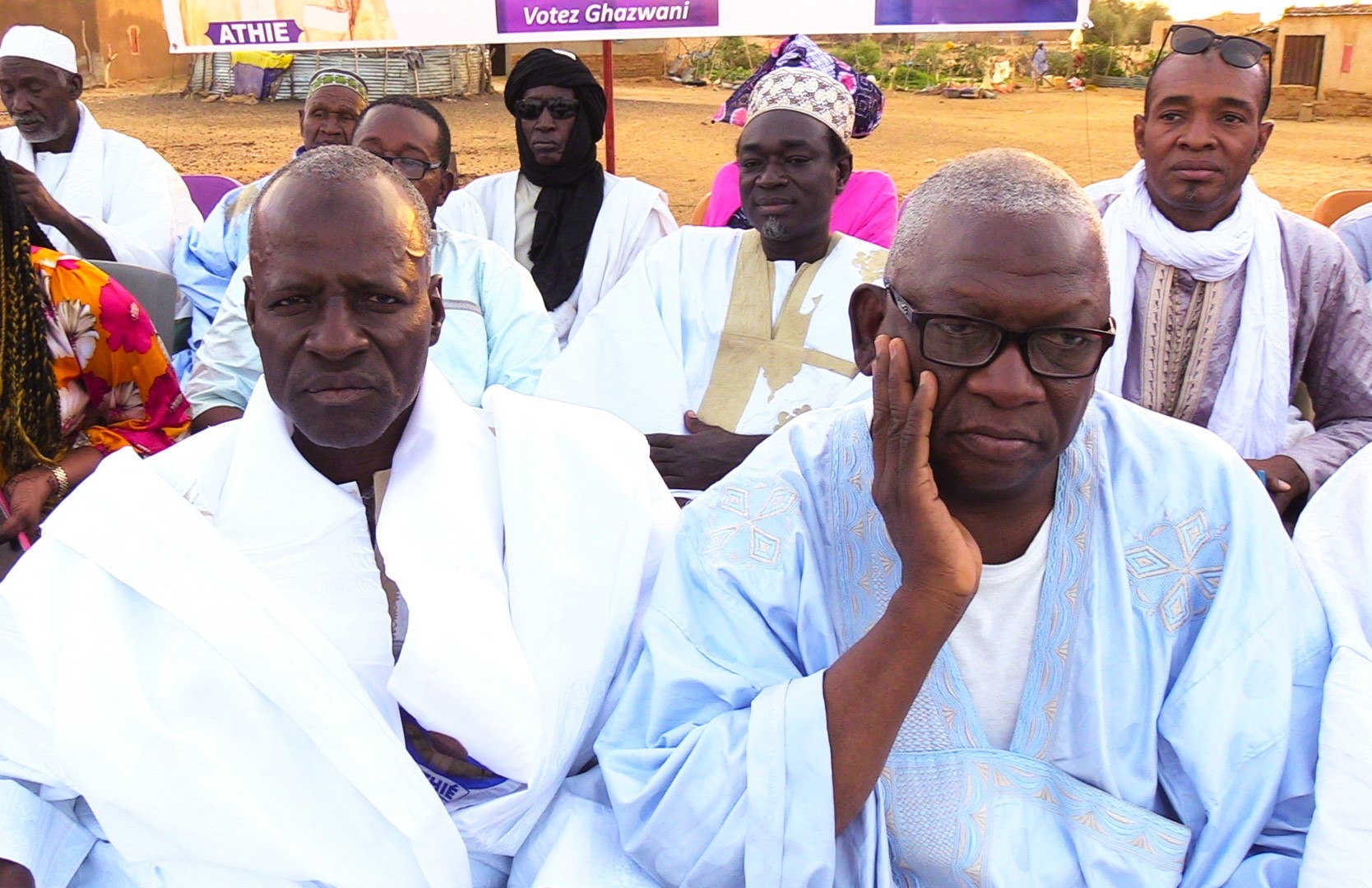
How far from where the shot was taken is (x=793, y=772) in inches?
64.3

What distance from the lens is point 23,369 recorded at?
9.73ft

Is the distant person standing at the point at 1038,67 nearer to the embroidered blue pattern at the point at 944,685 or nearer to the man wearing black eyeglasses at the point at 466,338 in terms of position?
the man wearing black eyeglasses at the point at 466,338

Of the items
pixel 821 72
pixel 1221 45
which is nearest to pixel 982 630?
pixel 1221 45

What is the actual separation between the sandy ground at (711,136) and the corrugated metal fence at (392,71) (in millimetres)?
374

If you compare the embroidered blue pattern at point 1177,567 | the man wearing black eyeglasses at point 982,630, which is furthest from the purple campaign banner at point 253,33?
the embroidered blue pattern at point 1177,567

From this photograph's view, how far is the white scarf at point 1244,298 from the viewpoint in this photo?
132 inches

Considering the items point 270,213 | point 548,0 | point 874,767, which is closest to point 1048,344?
point 874,767

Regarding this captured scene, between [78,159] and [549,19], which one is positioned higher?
[549,19]

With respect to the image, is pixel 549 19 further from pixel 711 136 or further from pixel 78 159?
pixel 711 136

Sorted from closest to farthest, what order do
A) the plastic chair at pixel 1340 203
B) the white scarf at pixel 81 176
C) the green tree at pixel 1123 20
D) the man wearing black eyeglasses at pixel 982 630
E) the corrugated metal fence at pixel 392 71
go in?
the man wearing black eyeglasses at pixel 982 630, the plastic chair at pixel 1340 203, the white scarf at pixel 81 176, the corrugated metal fence at pixel 392 71, the green tree at pixel 1123 20

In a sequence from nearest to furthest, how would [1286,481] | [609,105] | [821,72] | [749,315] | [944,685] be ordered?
[944,685] → [1286,481] → [749,315] → [821,72] → [609,105]

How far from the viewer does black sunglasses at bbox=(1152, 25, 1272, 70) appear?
134 inches

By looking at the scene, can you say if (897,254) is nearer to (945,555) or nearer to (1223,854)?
(945,555)

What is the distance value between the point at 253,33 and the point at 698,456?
394cm
